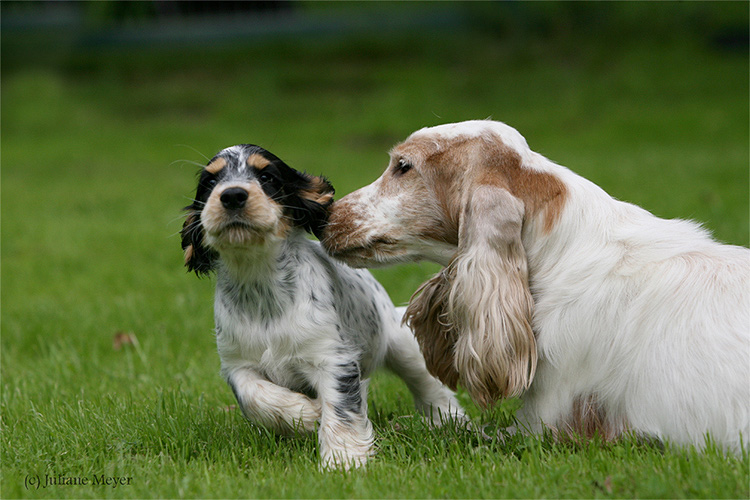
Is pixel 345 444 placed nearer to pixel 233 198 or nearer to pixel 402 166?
pixel 233 198

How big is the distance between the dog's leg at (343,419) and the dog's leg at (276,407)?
84 millimetres

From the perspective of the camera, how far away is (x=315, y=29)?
88.0ft

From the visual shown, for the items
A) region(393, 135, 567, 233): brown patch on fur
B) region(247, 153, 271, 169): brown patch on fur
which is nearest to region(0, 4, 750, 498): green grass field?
region(393, 135, 567, 233): brown patch on fur

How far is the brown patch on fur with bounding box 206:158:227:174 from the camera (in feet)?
13.6

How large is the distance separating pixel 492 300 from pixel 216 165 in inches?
61.4

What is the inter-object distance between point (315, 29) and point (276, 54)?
5.14 feet

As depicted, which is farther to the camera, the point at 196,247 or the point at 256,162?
the point at 196,247

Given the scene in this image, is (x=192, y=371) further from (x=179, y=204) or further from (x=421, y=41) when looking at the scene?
(x=421, y=41)

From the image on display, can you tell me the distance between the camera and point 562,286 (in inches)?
153

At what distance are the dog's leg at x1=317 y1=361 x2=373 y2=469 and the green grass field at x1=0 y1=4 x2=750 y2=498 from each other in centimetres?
11

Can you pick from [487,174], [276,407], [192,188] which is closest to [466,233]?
[487,174]

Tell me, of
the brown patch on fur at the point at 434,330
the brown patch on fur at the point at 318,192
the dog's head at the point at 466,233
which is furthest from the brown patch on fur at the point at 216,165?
the brown patch on fur at the point at 434,330

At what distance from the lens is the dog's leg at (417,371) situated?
191 inches

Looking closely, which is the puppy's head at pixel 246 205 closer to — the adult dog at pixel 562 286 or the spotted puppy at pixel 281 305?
the spotted puppy at pixel 281 305
